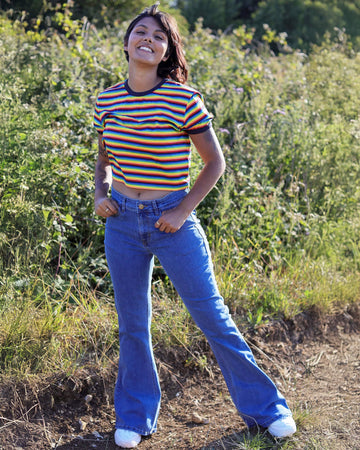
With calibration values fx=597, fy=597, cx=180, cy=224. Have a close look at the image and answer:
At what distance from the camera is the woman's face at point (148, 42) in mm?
2453

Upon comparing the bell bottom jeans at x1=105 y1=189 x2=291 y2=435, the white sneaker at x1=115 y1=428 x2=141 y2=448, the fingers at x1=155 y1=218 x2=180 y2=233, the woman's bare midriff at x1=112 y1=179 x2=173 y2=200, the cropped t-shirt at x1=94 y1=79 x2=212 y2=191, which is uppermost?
the cropped t-shirt at x1=94 y1=79 x2=212 y2=191

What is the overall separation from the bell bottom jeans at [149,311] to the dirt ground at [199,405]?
0.58 ft

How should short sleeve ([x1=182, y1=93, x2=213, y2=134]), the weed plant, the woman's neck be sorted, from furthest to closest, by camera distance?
1. the weed plant
2. the woman's neck
3. short sleeve ([x1=182, y1=93, x2=213, y2=134])

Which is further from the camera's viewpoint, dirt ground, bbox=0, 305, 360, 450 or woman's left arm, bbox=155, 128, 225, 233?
dirt ground, bbox=0, 305, 360, 450

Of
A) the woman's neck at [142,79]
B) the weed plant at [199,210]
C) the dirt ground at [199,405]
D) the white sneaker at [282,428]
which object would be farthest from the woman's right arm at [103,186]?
the white sneaker at [282,428]

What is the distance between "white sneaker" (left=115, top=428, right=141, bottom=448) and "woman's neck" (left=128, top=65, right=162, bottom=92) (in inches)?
62.5

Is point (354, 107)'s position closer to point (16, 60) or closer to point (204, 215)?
point (204, 215)

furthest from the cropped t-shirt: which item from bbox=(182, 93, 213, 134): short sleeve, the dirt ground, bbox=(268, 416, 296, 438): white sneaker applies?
the dirt ground

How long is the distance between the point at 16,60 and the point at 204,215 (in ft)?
7.92

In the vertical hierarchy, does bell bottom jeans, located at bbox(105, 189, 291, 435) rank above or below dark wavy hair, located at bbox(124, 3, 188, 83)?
below

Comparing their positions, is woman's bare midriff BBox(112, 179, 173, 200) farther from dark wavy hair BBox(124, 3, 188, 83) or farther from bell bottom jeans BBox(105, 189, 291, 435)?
dark wavy hair BBox(124, 3, 188, 83)

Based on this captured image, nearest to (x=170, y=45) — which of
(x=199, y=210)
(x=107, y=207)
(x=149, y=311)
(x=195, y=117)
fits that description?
(x=195, y=117)

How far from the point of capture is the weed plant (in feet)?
11.3

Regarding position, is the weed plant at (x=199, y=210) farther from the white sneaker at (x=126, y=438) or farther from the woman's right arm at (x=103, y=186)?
the woman's right arm at (x=103, y=186)
